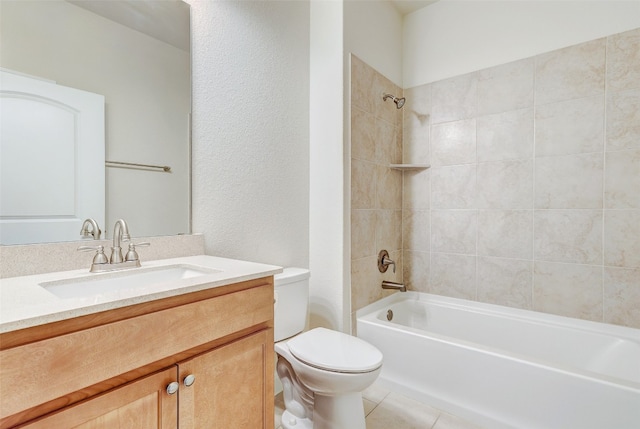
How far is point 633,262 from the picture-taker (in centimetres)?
176

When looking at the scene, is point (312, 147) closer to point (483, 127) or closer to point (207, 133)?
point (207, 133)

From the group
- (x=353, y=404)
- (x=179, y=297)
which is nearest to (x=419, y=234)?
(x=353, y=404)

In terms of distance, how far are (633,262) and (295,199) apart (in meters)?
1.93

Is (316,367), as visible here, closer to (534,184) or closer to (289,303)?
(289,303)

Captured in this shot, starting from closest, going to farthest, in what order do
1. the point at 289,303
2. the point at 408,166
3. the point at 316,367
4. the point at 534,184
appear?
the point at 316,367, the point at 289,303, the point at 534,184, the point at 408,166

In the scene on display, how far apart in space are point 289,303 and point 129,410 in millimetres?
900

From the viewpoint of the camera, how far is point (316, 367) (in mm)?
1312

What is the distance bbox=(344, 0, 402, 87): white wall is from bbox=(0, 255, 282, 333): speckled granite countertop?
1600 mm

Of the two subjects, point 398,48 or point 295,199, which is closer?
point 295,199

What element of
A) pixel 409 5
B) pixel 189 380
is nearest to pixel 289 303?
pixel 189 380

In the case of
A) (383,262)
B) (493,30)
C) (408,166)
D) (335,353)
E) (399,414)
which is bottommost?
(399,414)

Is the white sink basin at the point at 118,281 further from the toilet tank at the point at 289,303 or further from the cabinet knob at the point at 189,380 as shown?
the toilet tank at the point at 289,303

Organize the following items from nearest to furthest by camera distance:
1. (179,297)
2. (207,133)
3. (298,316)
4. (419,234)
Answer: (179,297) → (207,133) → (298,316) → (419,234)

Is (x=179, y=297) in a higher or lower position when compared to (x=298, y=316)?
higher
